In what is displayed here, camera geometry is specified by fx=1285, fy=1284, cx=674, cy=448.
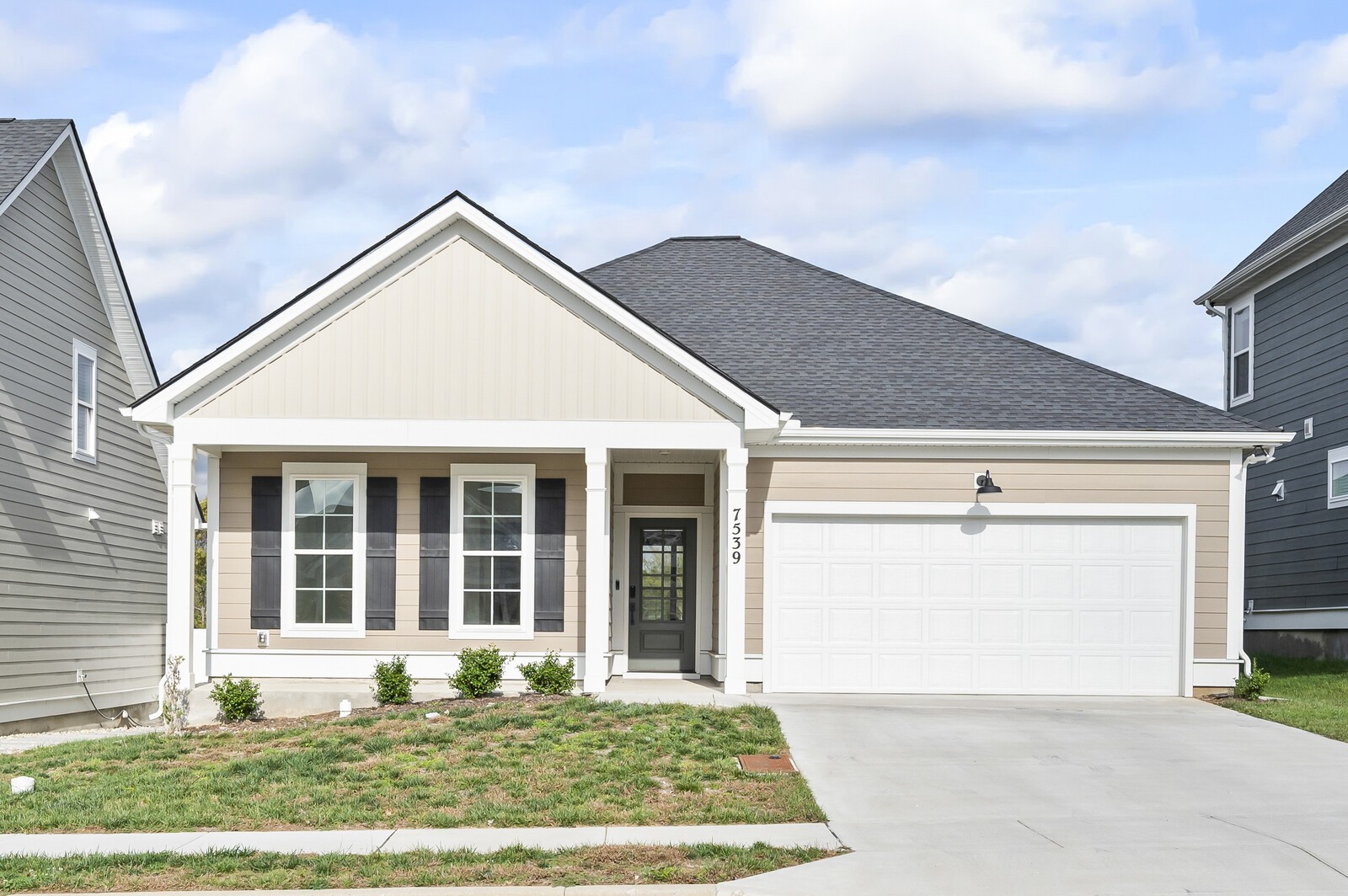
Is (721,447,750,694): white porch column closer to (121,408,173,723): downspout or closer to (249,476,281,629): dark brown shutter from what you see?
(249,476,281,629): dark brown shutter

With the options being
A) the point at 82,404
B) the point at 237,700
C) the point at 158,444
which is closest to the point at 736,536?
the point at 237,700

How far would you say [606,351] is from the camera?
14664mm

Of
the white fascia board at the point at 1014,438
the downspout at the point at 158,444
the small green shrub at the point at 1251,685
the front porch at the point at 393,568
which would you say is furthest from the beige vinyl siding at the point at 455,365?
the small green shrub at the point at 1251,685

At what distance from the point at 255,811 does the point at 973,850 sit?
502 centimetres

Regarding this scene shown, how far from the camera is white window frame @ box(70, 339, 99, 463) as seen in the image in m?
17.4

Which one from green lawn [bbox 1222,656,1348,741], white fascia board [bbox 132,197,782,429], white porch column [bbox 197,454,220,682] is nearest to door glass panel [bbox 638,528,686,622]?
white fascia board [bbox 132,197,782,429]

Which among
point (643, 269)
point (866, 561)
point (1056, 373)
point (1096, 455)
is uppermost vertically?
point (643, 269)

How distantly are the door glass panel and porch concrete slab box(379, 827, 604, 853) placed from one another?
8.12m

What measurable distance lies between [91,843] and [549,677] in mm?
6412

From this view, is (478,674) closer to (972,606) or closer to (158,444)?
(972,606)

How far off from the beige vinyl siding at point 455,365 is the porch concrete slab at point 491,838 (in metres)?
6.63

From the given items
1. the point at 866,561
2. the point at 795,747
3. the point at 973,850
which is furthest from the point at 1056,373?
the point at 973,850

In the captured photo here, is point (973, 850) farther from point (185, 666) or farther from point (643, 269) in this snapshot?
point (643, 269)

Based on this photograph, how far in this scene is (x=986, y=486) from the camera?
15164 mm
